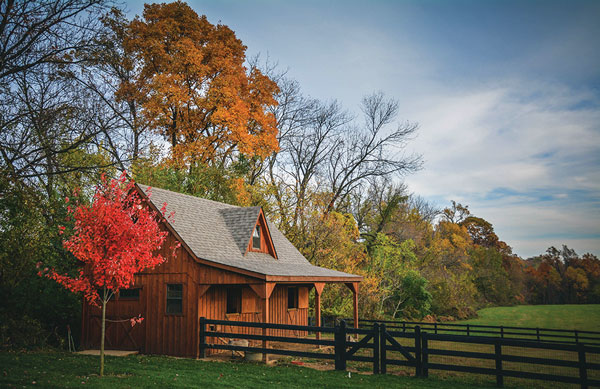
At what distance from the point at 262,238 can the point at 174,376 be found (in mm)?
9710

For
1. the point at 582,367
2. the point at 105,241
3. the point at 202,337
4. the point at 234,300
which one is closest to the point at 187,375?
the point at 202,337

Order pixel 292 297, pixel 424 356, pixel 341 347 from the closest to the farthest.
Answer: pixel 424 356
pixel 341 347
pixel 292 297

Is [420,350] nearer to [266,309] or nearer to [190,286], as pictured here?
[266,309]

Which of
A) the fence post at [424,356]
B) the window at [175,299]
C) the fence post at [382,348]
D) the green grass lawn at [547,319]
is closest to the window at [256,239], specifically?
the window at [175,299]

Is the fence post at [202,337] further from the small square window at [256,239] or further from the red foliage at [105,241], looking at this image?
the small square window at [256,239]

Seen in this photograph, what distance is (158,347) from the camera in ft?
50.3

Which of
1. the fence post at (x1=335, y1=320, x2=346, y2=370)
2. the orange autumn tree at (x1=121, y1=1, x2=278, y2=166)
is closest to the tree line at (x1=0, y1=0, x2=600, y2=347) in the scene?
the orange autumn tree at (x1=121, y1=1, x2=278, y2=166)

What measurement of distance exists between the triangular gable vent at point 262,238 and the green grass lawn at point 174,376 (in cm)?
681

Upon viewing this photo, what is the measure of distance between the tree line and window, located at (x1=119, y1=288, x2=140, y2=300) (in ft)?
10.7

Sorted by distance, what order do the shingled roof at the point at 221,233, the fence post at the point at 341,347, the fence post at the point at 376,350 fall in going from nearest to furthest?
the fence post at the point at 376,350 < the fence post at the point at 341,347 < the shingled roof at the point at 221,233

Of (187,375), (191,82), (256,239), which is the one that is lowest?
(187,375)

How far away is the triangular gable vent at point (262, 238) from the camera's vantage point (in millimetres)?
19703

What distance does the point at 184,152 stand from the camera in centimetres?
2578

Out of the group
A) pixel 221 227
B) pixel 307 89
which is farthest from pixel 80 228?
pixel 307 89
